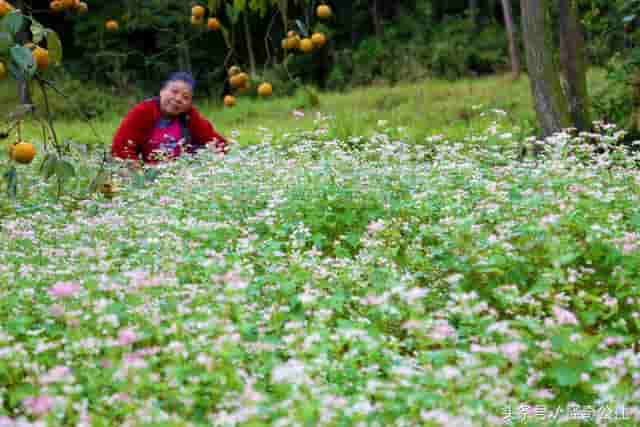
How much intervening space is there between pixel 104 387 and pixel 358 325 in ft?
2.84

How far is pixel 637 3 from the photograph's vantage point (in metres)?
5.66

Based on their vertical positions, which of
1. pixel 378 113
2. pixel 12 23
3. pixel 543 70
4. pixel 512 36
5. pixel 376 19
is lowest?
pixel 378 113

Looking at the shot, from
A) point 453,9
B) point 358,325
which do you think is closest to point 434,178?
point 358,325

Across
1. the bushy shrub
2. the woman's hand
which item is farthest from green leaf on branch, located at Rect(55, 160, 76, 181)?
the bushy shrub

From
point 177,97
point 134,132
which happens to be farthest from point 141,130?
point 177,97

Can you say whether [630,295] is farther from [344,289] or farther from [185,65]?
[185,65]

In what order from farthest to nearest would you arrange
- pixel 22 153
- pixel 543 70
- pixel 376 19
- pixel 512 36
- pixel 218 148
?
pixel 376 19, pixel 512 36, pixel 218 148, pixel 543 70, pixel 22 153

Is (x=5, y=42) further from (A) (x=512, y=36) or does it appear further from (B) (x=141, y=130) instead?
(A) (x=512, y=36)

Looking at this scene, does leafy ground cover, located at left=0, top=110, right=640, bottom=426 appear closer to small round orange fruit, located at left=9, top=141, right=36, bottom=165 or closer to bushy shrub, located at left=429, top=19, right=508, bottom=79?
small round orange fruit, located at left=9, top=141, right=36, bottom=165

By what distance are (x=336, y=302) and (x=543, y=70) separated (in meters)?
3.65

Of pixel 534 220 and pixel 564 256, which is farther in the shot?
pixel 534 220

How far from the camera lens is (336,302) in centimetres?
262

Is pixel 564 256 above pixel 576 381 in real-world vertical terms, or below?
above

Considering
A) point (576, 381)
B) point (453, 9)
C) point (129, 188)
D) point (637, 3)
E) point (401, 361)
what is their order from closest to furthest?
1. point (576, 381)
2. point (401, 361)
3. point (129, 188)
4. point (637, 3)
5. point (453, 9)
